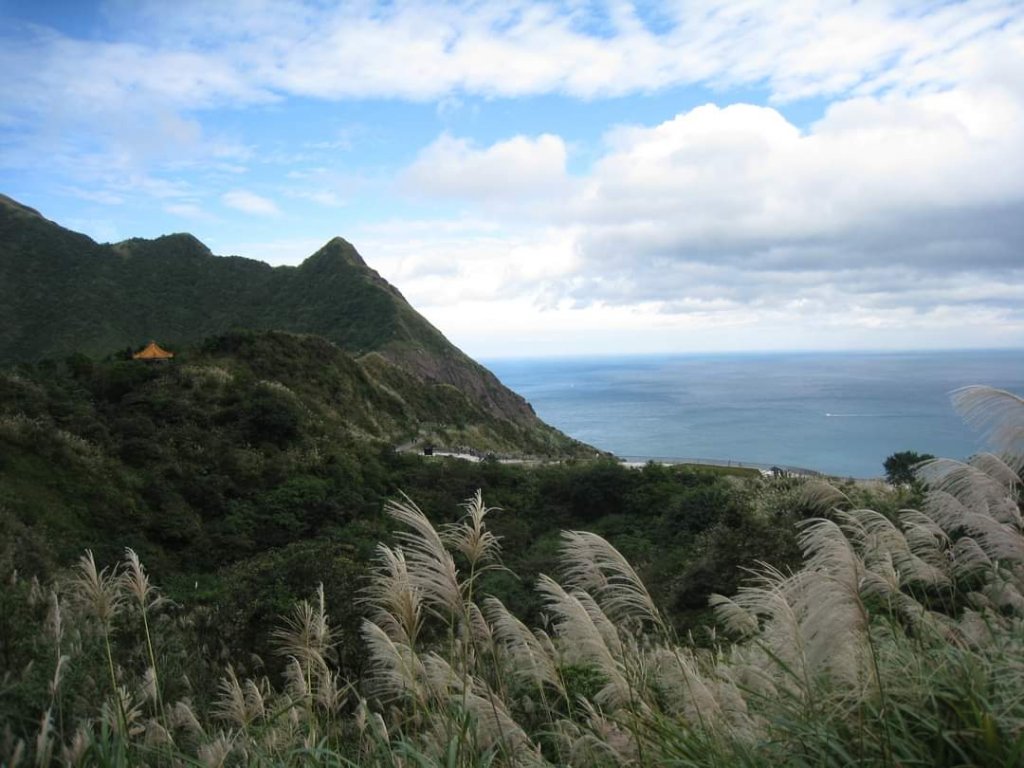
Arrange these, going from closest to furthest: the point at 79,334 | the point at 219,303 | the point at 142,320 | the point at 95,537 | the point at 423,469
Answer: the point at 95,537 → the point at 423,469 → the point at 79,334 → the point at 142,320 → the point at 219,303

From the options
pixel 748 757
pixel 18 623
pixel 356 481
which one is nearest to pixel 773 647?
pixel 748 757

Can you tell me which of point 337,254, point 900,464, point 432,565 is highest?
point 337,254

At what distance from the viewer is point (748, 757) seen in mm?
2318

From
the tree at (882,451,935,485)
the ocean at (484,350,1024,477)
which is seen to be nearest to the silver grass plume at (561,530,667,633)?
the tree at (882,451,935,485)

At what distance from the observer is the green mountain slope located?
5397 cm

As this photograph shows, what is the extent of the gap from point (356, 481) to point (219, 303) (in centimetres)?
5475

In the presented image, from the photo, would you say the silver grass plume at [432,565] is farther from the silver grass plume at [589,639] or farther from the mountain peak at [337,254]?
the mountain peak at [337,254]

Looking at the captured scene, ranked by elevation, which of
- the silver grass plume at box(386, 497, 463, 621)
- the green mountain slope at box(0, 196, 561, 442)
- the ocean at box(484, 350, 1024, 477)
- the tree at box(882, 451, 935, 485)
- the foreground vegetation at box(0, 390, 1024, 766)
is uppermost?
the green mountain slope at box(0, 196, 561, 442)

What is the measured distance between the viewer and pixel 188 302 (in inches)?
2613

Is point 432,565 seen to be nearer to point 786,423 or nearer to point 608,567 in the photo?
point 608,567

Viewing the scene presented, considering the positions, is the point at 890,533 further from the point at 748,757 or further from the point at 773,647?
the point at 748,757

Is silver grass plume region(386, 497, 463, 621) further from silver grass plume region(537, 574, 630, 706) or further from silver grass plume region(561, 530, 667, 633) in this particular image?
silver grass plume region(561, 530, 667, 633)

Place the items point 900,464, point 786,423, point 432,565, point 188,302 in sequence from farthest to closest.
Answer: point 786,423 → point 188,302 → point 900,464 → point 432,565

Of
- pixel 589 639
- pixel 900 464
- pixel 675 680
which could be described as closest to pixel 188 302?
pixel 900 464
